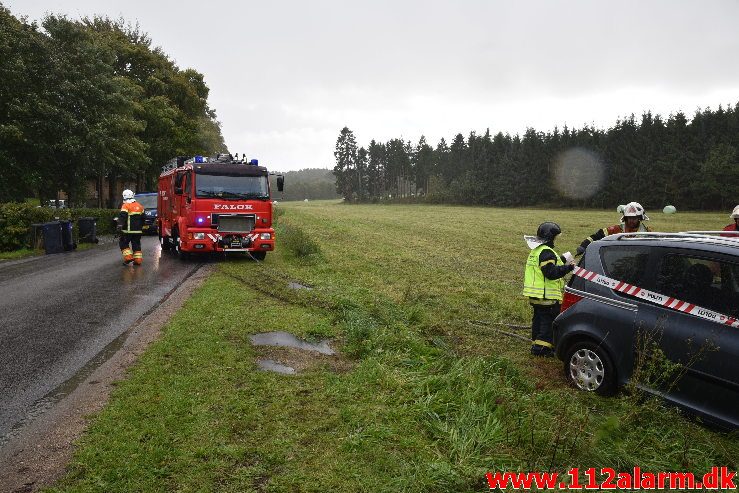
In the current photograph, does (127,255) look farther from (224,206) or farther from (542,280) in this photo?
(542,280)

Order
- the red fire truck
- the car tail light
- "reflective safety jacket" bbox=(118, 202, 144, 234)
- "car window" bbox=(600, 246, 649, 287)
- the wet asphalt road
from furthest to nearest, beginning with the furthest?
the red fire truck, "reflective safety jacket" bbox=(118, 202, 144, 234), the car tail light, the wet asphalt road, "car window" bbox=(600, 246, 649, 287)

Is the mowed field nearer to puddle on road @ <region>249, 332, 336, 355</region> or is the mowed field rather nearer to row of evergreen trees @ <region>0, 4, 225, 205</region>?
puddle on road @ <region>249, 332, 336, 355</region>

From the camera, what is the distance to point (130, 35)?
38.3 meters

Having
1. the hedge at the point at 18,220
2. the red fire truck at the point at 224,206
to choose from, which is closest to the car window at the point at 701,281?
the red fire truck at the point at 224,206

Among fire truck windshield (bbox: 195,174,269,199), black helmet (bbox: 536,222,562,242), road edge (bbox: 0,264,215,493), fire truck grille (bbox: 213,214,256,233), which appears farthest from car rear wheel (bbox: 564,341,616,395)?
fire truck windshield (bbox: 195,174,269,199)

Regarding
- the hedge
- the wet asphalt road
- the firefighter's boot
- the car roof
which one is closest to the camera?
the car roof

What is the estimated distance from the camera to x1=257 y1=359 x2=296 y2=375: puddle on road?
5284 millimetres

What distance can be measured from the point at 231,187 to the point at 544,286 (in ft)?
31.8

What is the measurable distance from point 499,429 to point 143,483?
2660mm

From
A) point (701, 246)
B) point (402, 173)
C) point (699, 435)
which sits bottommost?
point (699, 435)

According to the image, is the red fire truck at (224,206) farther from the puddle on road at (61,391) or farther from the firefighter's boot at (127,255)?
the puddle on road at (61,391)

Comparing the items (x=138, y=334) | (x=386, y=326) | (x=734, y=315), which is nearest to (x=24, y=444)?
(x=138, y=334)

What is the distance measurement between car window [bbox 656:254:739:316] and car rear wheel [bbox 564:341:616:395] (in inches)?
34.7

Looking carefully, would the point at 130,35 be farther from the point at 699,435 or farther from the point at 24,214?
the point at 699,435
